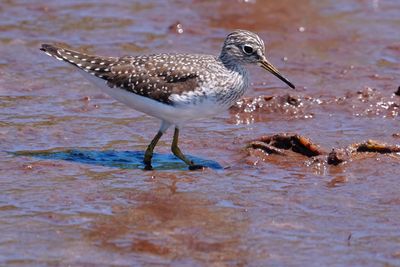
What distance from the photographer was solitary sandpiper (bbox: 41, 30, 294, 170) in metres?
11.4

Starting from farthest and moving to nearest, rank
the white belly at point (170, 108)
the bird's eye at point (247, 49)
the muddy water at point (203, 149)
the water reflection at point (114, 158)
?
the bird's eye at point (247, 49) → the water reflection at point (114, 158) → the white belly at point (170, 108) → the muddy water at point (203, 149)

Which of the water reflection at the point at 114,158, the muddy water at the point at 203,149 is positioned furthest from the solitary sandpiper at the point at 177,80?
the muddy water at the point at 203,149

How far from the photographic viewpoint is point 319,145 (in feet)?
39.5

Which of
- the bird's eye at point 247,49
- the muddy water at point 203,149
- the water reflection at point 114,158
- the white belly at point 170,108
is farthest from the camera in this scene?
the bird's eye at point 247,49

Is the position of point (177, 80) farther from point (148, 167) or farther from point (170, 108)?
point (148, 167)

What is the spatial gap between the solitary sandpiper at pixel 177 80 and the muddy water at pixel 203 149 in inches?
27.0

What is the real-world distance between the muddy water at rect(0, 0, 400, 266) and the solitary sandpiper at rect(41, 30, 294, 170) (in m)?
0.68

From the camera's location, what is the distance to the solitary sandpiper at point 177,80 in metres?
11.4

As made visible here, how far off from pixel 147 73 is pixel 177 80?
0.41 m

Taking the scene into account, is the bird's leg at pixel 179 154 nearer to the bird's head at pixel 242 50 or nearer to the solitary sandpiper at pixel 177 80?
the solitary sandpiper at pixel 177 80

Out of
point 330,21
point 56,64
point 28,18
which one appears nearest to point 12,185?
point 56,64

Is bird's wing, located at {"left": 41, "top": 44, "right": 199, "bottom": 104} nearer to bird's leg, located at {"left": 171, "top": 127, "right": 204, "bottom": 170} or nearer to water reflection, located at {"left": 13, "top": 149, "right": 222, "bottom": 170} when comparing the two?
bird's leg, located at {"left": 171, "top": 127, "right": 204, "bottom": 170}

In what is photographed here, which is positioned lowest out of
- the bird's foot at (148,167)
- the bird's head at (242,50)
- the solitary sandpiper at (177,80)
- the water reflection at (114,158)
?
the bird's foot at (148,167)

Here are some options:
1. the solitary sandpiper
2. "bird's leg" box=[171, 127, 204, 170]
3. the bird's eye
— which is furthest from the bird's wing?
the bird's eye
